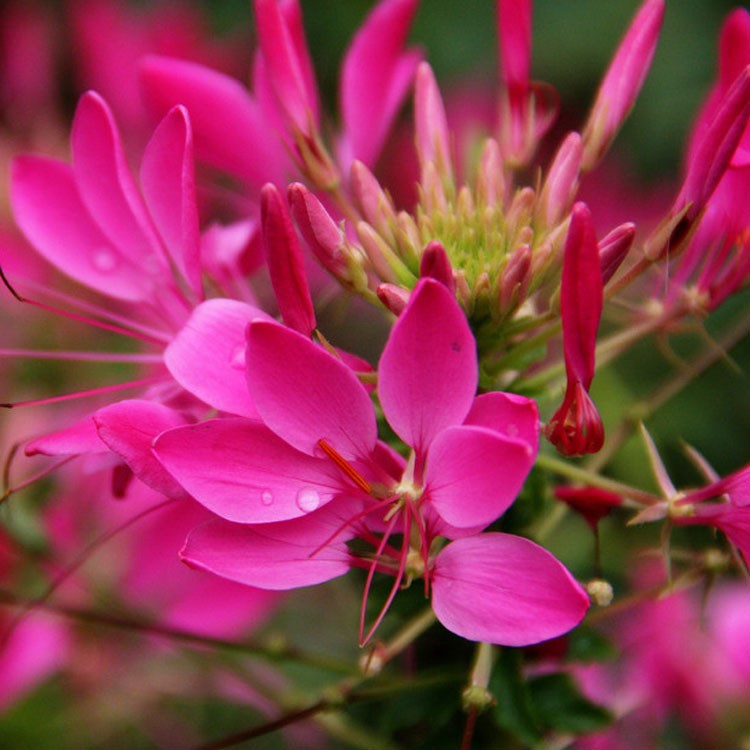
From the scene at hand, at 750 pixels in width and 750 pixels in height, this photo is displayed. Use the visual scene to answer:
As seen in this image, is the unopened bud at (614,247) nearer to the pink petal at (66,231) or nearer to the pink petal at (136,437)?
the pink petal at (136,437)

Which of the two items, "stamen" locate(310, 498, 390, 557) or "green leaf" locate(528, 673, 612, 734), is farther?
"green leaf" locate(528, 673, 612, 734)

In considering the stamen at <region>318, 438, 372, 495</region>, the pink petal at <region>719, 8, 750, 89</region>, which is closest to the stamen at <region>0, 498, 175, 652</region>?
the stamen at <region>318, 438, 372, 495</region>

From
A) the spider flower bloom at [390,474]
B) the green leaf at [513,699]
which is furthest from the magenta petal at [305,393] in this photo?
the green leaf at [513,699]

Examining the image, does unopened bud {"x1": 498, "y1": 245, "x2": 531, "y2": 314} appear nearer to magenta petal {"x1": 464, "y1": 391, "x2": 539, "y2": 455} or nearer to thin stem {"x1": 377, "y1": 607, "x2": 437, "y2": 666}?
magenta petal {"x1": 464, "y1": 391, "x2": 539, "y2": 455}

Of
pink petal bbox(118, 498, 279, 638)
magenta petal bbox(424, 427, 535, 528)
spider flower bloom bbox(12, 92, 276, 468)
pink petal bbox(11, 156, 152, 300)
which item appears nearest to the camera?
magenta petal bbox(424, 427, 535, 528)

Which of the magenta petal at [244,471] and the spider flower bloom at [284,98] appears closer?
the magenta petal at [244,471]

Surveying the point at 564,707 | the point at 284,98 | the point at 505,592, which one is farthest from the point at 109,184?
the point at 564,707

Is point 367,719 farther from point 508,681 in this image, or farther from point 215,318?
point 215,318

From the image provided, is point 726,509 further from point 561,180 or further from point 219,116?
point 219,116
